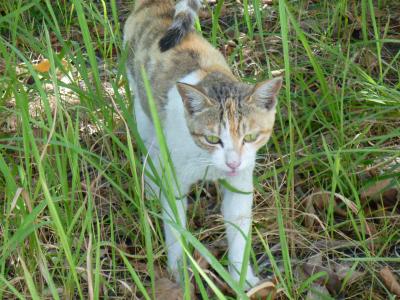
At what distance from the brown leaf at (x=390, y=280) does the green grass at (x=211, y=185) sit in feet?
0.09

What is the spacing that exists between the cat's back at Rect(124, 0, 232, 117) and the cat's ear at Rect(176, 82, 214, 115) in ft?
1.02

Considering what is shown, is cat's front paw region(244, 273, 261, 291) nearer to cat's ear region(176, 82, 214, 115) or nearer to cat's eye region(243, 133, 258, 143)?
cat's eye region(243, 133, 258, 143)

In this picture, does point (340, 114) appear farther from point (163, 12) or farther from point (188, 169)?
point (163, 12)

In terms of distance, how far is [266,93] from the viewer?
2.98 m

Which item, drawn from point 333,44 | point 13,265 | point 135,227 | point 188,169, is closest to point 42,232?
point 13,265

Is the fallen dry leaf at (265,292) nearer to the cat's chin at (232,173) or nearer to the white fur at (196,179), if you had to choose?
the white fur at (196,179)

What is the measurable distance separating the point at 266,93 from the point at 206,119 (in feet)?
0.93

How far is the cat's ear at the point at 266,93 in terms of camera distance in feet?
9.60

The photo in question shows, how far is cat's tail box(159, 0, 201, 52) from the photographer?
344 centimetres

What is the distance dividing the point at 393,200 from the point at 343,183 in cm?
28

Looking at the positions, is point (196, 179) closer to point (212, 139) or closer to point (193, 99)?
point (212, 139)

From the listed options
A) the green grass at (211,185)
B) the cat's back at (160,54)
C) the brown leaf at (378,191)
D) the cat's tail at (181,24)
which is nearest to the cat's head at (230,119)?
the green grass at (211,185)

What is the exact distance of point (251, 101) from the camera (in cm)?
299

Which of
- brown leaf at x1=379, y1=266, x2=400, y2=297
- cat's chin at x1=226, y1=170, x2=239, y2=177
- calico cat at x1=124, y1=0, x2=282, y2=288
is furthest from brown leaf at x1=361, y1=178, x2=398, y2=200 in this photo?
cat's chin at x1=226, y1=170, x2=239, y2=177
